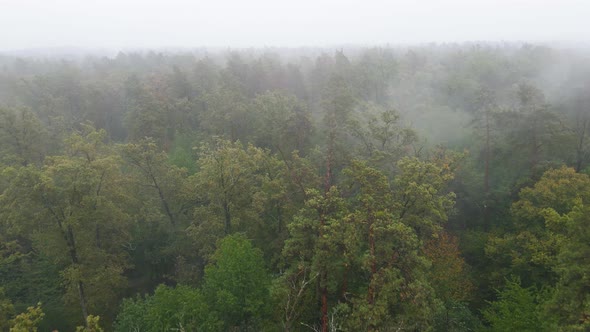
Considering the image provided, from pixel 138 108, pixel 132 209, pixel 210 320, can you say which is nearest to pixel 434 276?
pixel 210 320

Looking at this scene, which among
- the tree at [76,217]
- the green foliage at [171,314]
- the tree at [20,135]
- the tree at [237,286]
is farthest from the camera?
the tree at [20,135]

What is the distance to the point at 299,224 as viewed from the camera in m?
15.9

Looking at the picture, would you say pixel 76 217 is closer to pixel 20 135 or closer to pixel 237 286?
pixel 237 286

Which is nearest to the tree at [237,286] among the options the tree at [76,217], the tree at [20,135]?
the tree at [76,217]

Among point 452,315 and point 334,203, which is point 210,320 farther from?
point 452,315

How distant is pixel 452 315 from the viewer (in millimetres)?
19531

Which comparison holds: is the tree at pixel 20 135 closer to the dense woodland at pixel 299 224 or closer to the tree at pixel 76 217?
the dense woodland at pixel 299 224

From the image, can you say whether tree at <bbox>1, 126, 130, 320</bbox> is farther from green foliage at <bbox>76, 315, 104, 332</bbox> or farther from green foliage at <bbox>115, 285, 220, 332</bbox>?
green foliage at <bbox>76, 315, 104, 332</bbox>

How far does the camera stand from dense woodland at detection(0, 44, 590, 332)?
Answer: 52.3ft

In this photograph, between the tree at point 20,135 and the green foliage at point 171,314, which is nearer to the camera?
the green foliage at point 171,314

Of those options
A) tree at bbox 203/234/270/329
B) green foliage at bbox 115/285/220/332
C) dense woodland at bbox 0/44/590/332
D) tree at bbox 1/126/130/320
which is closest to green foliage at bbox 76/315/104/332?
dense woodland at bbox 0/44/590/332

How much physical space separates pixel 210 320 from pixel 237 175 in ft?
34.7

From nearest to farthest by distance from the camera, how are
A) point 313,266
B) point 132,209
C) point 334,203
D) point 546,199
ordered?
point 313,266 < point 334,203 < point 546,199 < point 132,209

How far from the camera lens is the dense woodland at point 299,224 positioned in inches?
628
